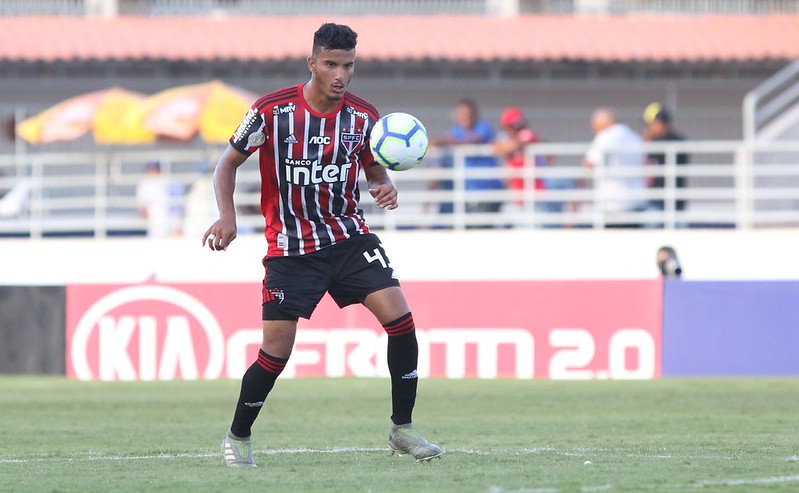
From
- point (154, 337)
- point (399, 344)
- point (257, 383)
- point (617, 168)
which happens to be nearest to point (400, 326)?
point (399, 344)

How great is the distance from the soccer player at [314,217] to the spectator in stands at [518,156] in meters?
11.0

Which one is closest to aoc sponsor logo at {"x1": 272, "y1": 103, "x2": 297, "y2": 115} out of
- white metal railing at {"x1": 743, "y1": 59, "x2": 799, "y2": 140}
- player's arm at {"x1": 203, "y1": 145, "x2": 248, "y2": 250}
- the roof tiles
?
player's arm at {"x1": 203, "y1": 145, "x2": 248, "y2": 250}

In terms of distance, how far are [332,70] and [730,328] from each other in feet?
30.0

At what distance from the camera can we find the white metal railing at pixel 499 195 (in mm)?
20047

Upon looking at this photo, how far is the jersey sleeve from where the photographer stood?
834 centimetres

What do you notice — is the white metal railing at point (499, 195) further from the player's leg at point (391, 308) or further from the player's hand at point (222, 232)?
the player's hand at point (222, 232)

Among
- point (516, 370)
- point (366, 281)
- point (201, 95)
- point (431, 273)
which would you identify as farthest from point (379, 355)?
point (366, 281)

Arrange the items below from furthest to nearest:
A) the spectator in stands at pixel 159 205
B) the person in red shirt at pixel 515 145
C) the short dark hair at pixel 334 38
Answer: the spectator in stands at pixel 159 205
the person in red shirt at pixel 515 145
the short dark hair at pixel 334 38

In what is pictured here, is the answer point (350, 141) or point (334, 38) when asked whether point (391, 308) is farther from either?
point (334, 38)

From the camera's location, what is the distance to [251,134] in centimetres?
834

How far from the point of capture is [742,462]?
8484 millimetres

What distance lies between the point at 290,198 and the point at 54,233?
15.5 meters

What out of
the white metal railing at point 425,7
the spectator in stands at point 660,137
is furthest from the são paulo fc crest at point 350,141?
the white metal railing at point 425,7

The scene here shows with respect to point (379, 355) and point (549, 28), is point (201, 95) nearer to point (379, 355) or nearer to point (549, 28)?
point (379, 355)
